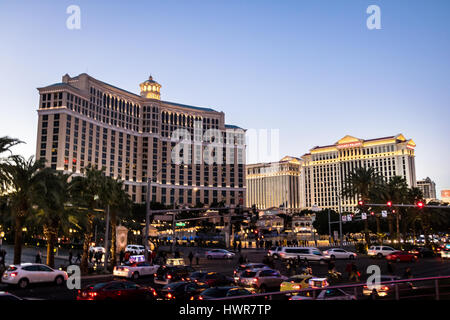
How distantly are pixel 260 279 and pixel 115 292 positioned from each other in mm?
10716

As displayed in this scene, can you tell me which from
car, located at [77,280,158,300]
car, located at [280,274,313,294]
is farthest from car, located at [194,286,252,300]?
car, located at [280,274,313,294]

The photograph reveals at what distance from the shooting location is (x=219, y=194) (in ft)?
632

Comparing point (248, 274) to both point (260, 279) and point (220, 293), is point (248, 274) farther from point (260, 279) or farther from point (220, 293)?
point (220, 293)

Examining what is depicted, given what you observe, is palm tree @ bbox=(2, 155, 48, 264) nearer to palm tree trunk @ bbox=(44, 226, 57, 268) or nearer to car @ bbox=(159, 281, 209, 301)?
palm tree trunk @ bbox=(44, 226, 57, 268)

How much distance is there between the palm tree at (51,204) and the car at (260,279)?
1510 centimetres

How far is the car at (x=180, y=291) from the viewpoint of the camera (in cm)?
1967

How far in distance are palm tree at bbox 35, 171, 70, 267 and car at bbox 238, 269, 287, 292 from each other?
15097 mm

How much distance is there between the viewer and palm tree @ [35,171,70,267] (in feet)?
101

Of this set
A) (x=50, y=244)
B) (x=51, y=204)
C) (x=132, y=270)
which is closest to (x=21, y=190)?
(x=51, y=204)

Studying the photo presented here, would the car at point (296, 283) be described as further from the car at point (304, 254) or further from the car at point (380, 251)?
the car at point (380, 251)

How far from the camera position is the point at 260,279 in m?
27.1

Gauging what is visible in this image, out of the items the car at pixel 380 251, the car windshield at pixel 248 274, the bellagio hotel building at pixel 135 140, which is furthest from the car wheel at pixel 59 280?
the bellagio hotel building at pixel 135 140

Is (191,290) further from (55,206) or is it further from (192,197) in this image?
(192,197)
